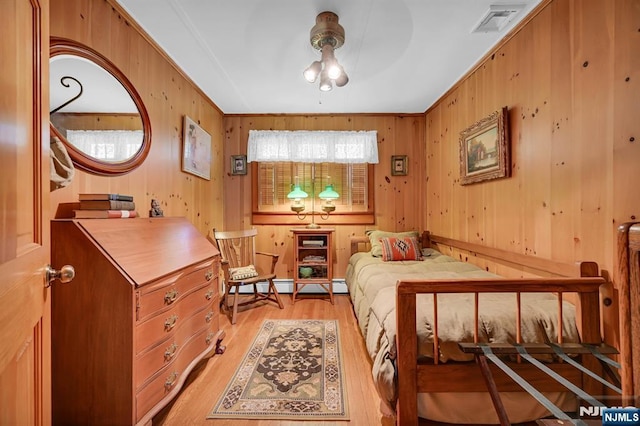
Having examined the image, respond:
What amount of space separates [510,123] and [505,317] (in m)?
1.55

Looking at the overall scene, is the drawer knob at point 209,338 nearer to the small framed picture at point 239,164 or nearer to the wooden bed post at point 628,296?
the wooden bed post at point 628,296

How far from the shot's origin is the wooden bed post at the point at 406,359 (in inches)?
48.7

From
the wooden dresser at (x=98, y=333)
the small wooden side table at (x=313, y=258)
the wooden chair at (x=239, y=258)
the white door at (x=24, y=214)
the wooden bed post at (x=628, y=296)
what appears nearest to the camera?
the white door at (x=24, y=214)

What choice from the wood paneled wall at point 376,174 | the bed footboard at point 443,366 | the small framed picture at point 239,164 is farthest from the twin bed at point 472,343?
the small framed picture at point 239,164

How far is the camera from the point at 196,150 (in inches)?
114

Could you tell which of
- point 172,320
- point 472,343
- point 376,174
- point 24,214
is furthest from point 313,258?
point 24,214

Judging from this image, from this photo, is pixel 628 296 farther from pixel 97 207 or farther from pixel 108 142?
pixel 108 142

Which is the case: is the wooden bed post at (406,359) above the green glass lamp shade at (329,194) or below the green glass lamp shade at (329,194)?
below

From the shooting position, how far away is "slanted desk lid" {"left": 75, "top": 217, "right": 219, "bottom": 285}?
1297mm

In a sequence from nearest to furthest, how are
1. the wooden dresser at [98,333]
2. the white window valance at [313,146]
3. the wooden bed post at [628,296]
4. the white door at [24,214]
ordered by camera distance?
→ the white door at [24,214], the wooden bed post at [628,296], the wooden dresser at [98,333], the white window valance at [313,146]

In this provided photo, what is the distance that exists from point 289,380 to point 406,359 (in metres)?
0.94

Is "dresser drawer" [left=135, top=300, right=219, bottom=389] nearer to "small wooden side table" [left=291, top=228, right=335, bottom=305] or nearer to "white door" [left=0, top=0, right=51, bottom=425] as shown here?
"white door" [left=0, top=0, right=51, bottom=425]

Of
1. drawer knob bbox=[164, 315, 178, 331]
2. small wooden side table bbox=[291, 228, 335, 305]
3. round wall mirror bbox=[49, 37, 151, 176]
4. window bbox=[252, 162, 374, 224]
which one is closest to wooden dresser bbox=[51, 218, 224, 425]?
drawer knob bbox=[164, 315, 178, 331]

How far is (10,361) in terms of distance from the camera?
63cm
